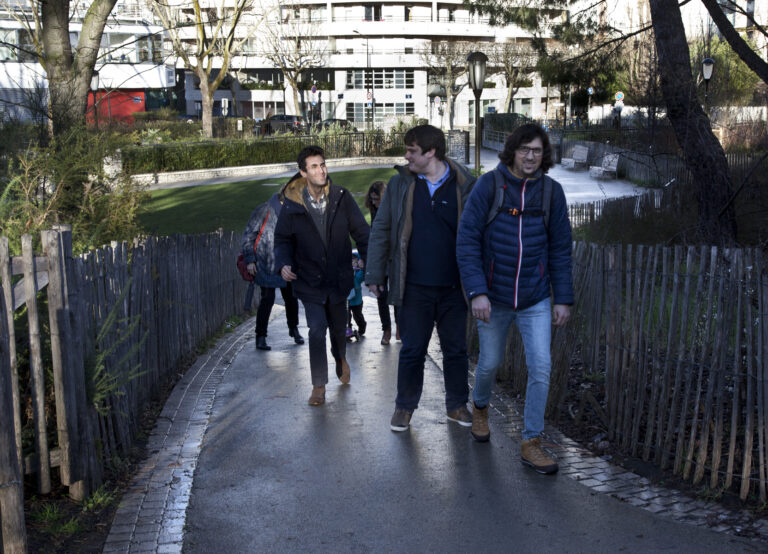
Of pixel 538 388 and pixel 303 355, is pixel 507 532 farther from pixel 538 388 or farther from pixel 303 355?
pixel 303 355

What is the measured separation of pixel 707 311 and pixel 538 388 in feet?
3.36

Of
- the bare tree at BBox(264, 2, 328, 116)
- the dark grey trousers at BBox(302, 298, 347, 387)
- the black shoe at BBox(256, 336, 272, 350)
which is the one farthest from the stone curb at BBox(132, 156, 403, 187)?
the bare tree at BBox(264, 2, 328, 116)

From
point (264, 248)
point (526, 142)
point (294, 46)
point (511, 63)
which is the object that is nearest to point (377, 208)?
point (264, 248)

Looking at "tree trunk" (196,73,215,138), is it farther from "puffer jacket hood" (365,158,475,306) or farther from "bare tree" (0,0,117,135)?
"puffer jacket hood" (365,158,475,306)

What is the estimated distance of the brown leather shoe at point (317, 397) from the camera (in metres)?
6.55

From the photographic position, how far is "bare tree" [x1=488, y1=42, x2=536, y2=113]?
7194 centimetres

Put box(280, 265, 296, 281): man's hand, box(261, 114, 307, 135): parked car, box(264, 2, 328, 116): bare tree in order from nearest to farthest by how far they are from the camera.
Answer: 1. box(280, 265, 296, 281): man's hand
2. box(261, 114, 307, 135): parked car
3. box(264, 2, 328, 116): bare tree

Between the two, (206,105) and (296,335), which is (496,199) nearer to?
(296,335)

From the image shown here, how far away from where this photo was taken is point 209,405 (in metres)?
6.70

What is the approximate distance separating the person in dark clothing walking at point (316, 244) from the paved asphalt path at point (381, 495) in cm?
53

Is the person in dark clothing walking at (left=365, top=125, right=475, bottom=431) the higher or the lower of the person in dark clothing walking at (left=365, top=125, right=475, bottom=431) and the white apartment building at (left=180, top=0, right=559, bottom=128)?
the lower

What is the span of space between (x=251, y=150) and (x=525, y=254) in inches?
1214

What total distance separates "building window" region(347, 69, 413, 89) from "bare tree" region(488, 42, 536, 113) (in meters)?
10.4

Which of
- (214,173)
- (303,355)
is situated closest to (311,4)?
(214,173)
